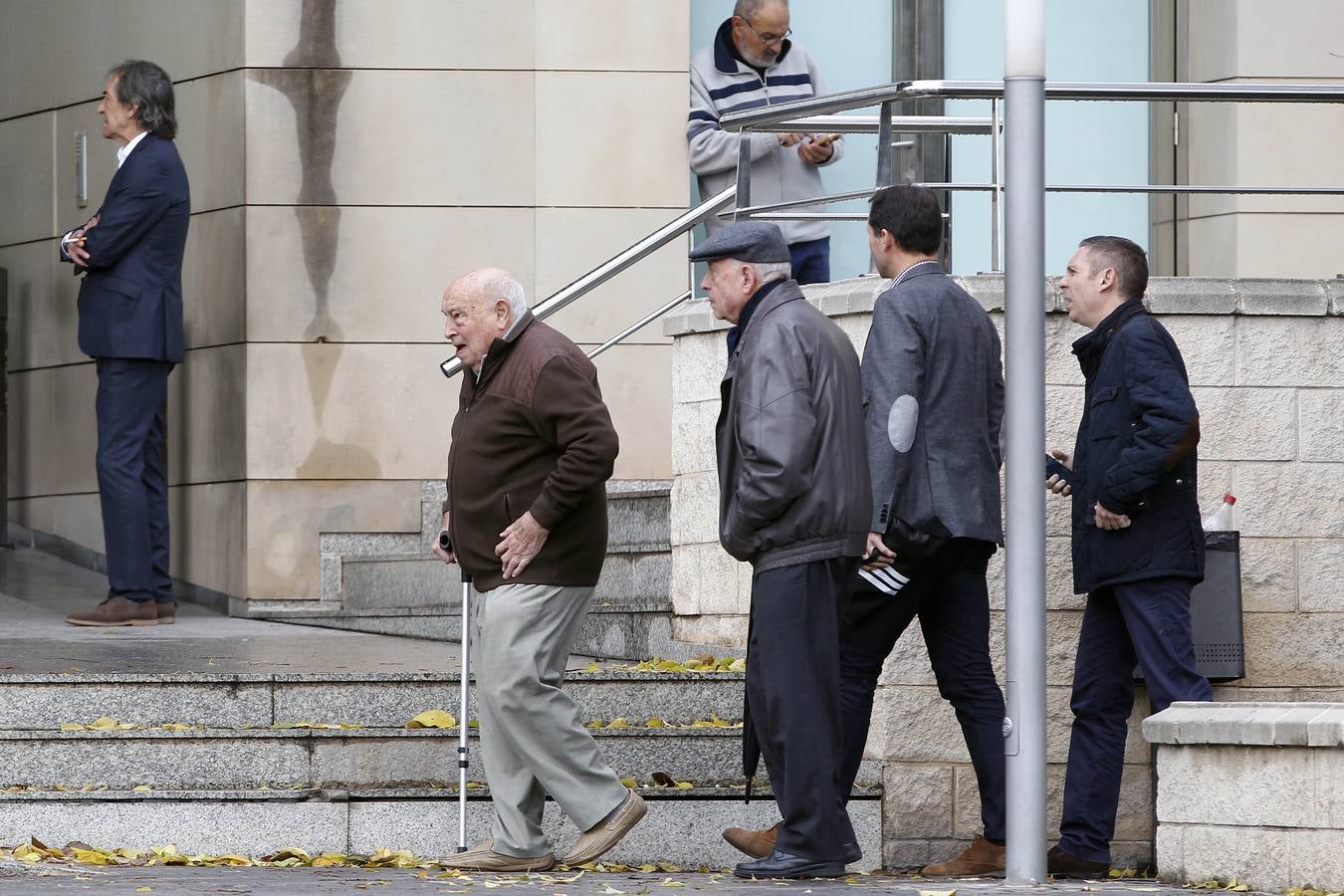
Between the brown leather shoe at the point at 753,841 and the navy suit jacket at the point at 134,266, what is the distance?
428cm

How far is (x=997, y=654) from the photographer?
291 inches

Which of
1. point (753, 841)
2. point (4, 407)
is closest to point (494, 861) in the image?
point (753, 841)

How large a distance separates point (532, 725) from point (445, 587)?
3.36 meters

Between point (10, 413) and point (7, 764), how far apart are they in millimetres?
5397

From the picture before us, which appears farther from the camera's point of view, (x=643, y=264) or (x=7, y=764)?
(x=643, y=264)

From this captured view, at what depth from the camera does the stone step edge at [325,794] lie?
22.4ft

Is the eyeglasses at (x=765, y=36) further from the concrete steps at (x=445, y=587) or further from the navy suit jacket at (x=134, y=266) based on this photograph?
the navy suit jacket at (x=134, y=266)

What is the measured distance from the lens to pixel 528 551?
6.60 m

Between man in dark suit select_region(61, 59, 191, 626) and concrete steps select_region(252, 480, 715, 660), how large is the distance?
2.85 ft

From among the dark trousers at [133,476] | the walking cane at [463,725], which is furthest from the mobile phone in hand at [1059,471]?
the dark trousers at [133,476]

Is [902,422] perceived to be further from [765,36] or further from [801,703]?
[765,36]

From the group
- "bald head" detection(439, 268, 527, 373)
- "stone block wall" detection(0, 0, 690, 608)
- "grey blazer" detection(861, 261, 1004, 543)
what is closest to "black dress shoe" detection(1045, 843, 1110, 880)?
"grey blazer" detection(861, 261, 1004, 543)

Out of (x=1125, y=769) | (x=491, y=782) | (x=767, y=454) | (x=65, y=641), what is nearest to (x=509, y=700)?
(x=491, y=782)

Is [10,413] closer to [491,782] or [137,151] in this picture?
[137,151]
